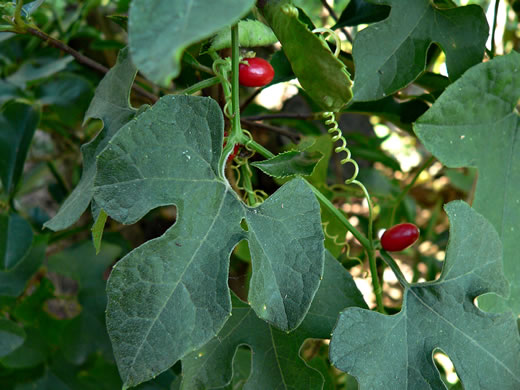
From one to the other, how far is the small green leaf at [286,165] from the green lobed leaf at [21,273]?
652 mm

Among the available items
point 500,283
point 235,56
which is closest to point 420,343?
point 500,283

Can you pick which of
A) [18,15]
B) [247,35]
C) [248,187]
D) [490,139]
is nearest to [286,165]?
[248,187]

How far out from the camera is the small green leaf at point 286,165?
57 cm

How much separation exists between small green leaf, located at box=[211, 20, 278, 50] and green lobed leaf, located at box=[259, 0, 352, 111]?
0.23 feet

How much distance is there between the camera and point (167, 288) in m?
0.51

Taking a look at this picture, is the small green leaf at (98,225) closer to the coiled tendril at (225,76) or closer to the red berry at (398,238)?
the coiled tendril at (225,76)

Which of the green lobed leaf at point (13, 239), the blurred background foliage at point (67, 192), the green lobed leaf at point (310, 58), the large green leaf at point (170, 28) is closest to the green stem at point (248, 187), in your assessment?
the blurred background foliage at point (67, 192)

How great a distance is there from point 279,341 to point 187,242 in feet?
0.67

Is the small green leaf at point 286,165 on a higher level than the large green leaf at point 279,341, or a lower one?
higher

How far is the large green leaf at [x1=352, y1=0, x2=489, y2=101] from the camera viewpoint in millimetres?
658

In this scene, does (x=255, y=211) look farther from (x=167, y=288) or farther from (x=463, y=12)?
(x=463, y=12)

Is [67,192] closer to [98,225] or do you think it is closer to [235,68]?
[98,225]

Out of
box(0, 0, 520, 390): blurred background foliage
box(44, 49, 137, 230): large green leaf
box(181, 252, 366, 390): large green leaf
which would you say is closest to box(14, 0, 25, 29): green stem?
box(0, 0, 520, 390): blurred background foliage

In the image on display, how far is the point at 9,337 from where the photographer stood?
92 cm
